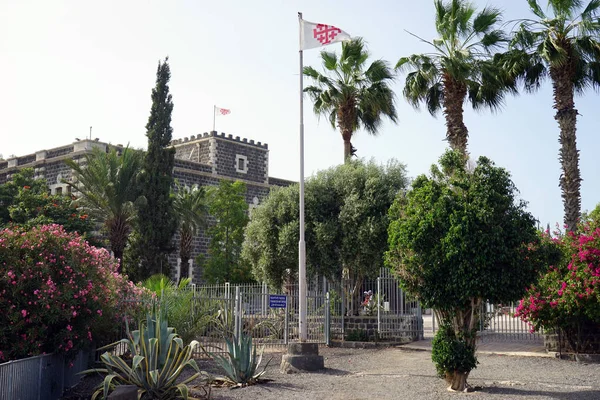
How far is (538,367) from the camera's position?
1330cm

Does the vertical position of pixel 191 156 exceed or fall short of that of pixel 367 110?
it exceeds it

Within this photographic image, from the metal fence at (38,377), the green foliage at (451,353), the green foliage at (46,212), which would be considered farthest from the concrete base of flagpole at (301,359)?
the green foliage at (46,212)

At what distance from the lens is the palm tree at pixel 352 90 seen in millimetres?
22859

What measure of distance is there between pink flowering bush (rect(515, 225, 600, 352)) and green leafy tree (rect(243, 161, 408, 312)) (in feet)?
18.5

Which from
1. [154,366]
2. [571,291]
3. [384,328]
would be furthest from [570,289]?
[154,366]

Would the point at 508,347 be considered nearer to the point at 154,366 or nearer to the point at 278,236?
the point at 278,236

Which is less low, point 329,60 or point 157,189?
point 329,60

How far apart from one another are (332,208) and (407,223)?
10123mm

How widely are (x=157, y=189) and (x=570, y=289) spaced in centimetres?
1999

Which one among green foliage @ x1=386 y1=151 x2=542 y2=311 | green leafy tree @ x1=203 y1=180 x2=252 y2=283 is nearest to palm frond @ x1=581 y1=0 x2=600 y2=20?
green foliage @ x1=386 y1=151 x2=542 y2=311

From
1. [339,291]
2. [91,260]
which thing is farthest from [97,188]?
[91,260]

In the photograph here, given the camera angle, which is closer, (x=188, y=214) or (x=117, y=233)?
(x=117, y=233)

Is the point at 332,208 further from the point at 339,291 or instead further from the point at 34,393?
the point at 34,393

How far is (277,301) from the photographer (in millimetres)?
16703
